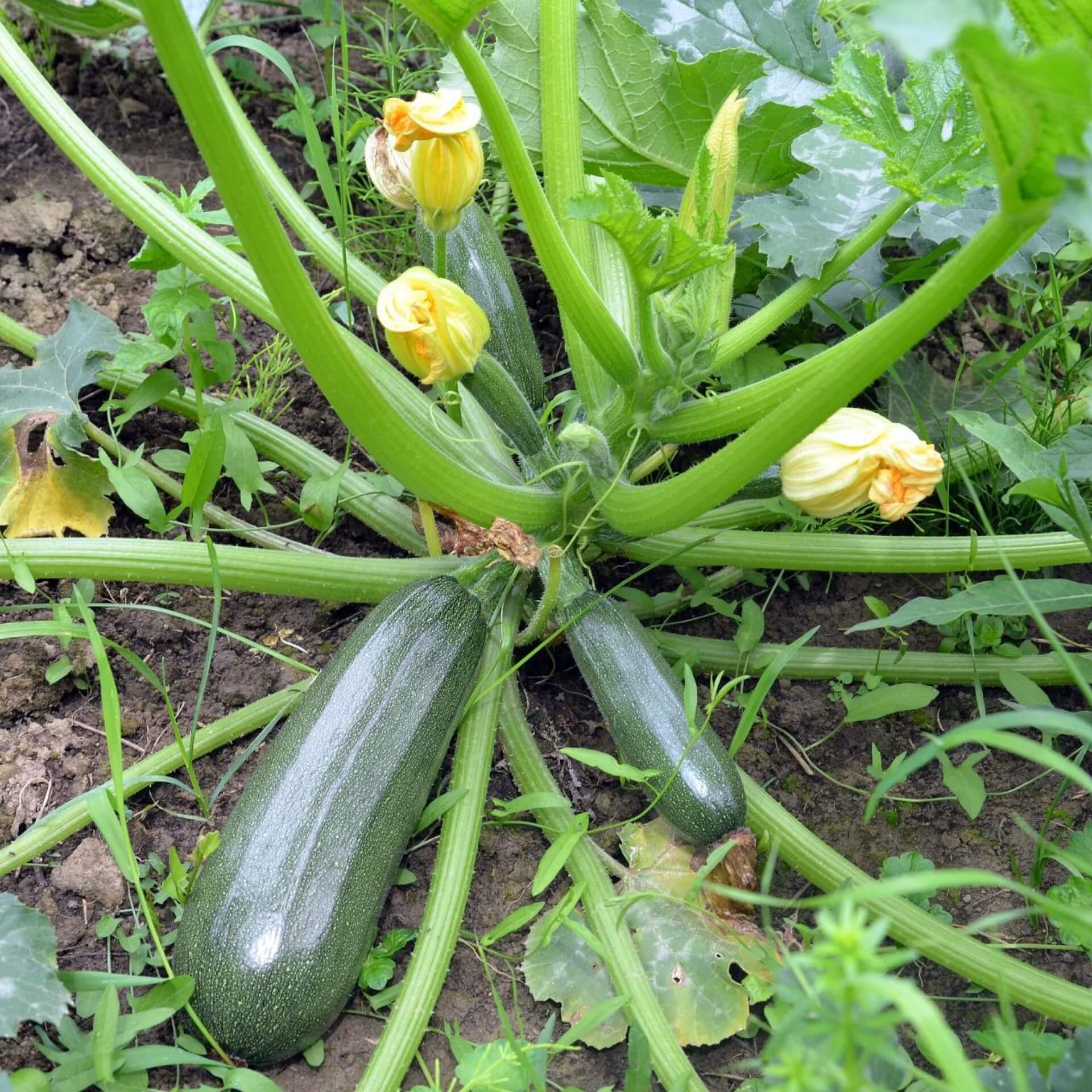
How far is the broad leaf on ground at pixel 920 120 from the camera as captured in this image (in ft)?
5.87

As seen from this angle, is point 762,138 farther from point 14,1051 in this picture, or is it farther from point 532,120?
point 14,1051

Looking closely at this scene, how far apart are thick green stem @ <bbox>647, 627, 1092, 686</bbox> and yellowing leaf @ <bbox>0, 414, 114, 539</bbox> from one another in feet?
3.88

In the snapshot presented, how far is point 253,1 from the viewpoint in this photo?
288 centimetres

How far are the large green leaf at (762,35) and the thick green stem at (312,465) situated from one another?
1.18 metres

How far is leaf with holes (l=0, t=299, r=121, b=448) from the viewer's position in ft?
7.55

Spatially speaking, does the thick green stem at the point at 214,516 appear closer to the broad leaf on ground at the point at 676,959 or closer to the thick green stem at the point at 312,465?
the thick green stem at the point at 312,465

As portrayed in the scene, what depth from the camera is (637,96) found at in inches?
93.8

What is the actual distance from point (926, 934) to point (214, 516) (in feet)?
5.21

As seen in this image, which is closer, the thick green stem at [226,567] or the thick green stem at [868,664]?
the thick green stem at [226,567]

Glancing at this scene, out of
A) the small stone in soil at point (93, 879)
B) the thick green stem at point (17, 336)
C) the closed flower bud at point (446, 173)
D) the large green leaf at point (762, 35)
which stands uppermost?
the large green leaf at point (762, 35)

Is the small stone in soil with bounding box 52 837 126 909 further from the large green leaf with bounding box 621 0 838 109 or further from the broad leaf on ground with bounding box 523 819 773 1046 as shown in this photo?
the large green leaf with bounding box 621 0 838 109

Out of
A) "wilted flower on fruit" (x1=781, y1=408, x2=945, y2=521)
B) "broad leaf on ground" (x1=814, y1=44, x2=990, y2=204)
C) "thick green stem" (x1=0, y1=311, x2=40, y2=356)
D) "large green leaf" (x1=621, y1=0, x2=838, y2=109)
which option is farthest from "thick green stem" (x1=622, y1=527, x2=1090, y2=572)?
"thick green stem" (x1=0, y1=311, x2=40, y2=356)

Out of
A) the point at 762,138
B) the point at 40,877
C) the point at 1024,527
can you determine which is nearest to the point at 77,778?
the point at 40,877

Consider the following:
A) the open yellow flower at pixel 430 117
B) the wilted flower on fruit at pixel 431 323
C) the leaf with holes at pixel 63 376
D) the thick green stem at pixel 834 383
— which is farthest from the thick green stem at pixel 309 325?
the leaf with holes at pixel 63 376
